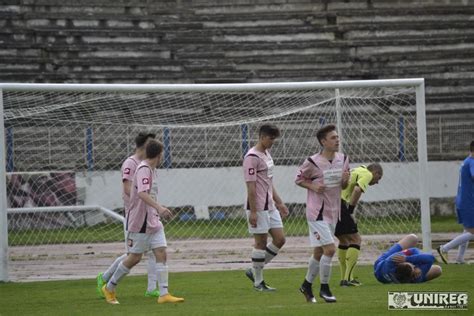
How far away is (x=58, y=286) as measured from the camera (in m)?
15.3

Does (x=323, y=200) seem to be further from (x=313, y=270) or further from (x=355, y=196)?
(x=355, y=196)

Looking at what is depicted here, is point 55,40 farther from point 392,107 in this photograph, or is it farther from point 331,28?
point 392,107

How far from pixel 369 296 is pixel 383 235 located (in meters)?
7.79

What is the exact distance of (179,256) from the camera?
20.2m

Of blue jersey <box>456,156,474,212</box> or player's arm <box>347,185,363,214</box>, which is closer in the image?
player's arm <box>347,185,363,214</box>

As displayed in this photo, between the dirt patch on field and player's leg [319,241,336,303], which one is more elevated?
player's leg [319,241,336,303]

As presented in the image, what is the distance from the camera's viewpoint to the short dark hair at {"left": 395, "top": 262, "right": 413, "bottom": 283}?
540 inches

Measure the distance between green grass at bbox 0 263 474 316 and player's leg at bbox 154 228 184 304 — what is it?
0.51 ft

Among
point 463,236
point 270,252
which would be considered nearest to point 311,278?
point 270,252

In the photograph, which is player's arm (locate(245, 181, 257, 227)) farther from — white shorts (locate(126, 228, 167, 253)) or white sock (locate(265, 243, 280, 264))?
white shorts (locate(126, 228, 167, 253))

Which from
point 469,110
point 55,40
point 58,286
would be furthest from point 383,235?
point 55,40
